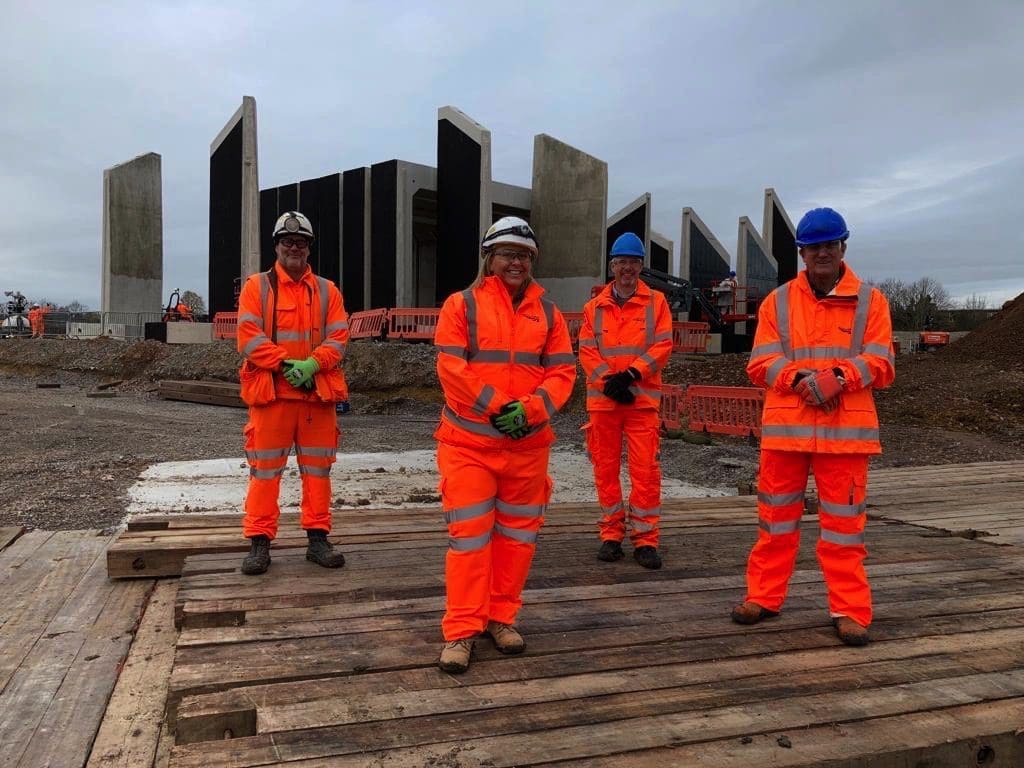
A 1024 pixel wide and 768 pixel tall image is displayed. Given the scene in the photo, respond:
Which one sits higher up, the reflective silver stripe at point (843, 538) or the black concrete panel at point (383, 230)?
the black concrete panel at point (383, 230)

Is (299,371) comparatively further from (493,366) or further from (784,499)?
(784,499)

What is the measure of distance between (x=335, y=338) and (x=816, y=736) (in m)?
3.22

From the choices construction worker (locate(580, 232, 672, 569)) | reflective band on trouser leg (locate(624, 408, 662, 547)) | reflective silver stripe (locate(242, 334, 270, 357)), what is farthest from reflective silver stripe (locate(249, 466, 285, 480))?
reflective band on trouser leg (locate(624, 408, 662, 547))

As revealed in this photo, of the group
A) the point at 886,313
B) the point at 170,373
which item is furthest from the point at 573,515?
the point at 170,373

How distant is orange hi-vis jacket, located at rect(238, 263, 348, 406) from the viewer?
4172mm

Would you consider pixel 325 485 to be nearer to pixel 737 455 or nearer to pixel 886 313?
pixel 886 313

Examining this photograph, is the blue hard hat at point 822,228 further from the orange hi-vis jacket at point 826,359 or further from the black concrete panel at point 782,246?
the black concrete panel at point 782,246

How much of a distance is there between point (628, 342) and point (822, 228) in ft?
5.28

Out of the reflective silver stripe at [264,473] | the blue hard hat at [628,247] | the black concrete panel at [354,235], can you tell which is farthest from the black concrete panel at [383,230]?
the reflective silver stripe at [264,473]

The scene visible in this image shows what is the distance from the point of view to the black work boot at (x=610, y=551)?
446 centimetres

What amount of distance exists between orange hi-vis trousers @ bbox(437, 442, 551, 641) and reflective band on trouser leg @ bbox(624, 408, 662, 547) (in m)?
1.42

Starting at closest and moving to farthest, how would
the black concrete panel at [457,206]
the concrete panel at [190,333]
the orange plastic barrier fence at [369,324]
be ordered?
the orange plastic barrier fence at [369,324] < the black concrete panel at [457,206] < the concrete panel at [190,333]

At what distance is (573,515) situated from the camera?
5695 mm

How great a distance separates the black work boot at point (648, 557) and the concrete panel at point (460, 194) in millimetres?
20002
